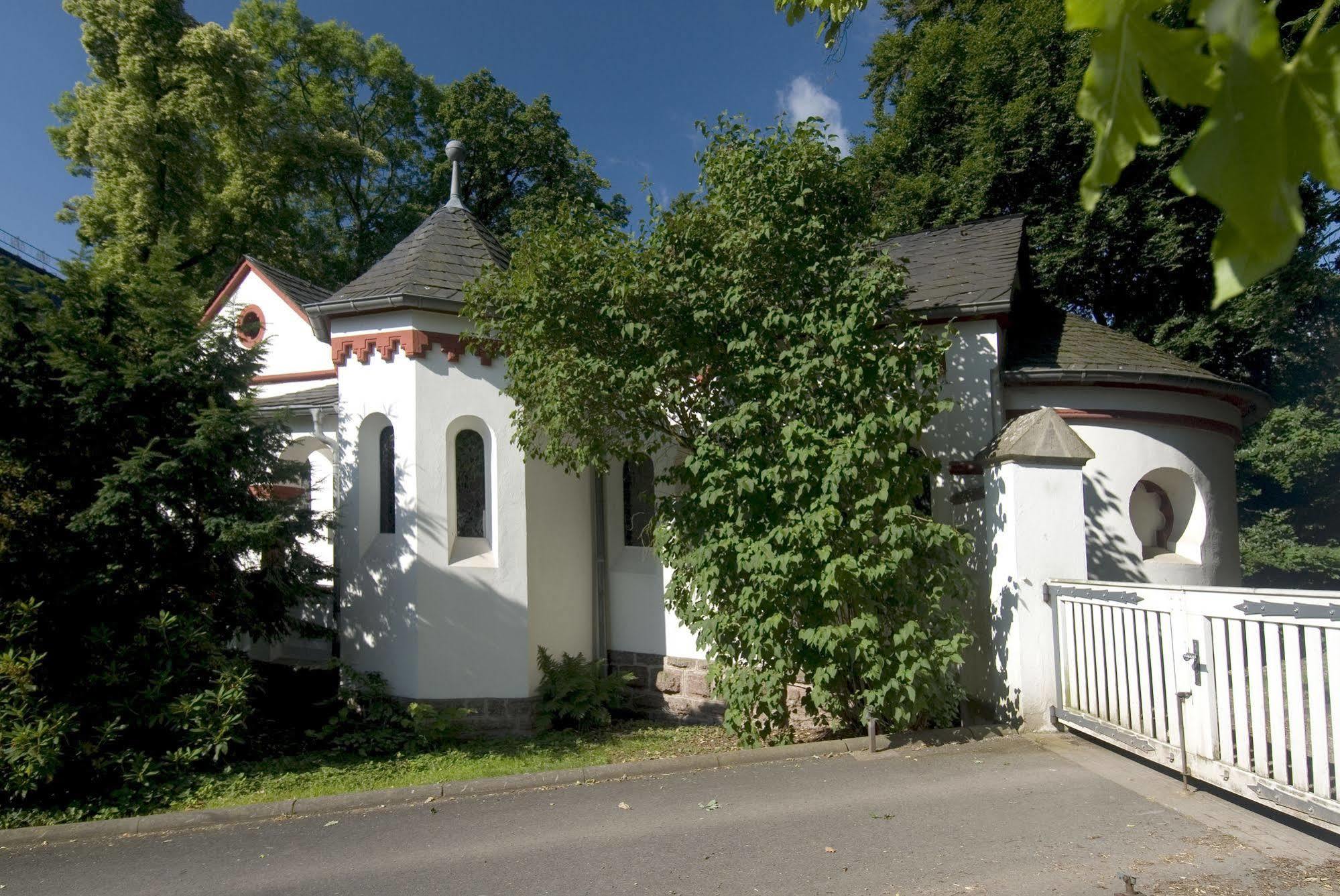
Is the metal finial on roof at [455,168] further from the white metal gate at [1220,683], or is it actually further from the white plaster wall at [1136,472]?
the white metal gate at [1220,683]

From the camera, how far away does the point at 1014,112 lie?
1734cm

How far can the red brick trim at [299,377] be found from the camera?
54.0 feet

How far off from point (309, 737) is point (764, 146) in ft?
23.8

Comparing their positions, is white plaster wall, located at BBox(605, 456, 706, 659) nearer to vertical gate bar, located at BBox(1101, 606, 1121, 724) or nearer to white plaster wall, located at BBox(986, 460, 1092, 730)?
white plaster wall, located at BBox(986, 460, 1092, 730)

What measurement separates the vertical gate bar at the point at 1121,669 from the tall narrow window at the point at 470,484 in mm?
6472

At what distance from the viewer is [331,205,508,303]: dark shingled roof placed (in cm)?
983

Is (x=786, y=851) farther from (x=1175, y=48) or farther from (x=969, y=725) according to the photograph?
(x=1175, y=48)

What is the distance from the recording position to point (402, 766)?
8148mm

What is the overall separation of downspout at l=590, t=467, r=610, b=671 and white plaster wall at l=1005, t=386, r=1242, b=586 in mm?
4915

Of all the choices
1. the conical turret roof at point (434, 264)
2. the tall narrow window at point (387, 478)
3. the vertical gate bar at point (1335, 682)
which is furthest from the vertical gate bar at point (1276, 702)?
the tall narrow window at point (387, 478)

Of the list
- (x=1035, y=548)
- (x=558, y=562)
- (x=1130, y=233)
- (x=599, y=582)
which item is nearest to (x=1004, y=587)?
(x=1035, y=548)

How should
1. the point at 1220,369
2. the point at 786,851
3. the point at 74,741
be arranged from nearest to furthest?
1. the point at 786,851
2. the point at 74,741
3. the point at 1220,369

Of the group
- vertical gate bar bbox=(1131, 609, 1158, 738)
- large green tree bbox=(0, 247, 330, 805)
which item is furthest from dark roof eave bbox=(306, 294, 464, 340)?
vertical gate bar bbox=(1131, 609, 1158, 738)

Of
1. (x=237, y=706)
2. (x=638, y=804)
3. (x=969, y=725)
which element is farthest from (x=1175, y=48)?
(x=237, y=706)
